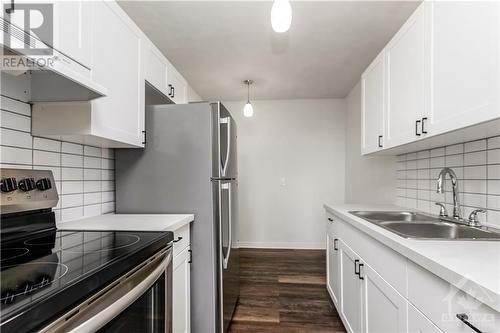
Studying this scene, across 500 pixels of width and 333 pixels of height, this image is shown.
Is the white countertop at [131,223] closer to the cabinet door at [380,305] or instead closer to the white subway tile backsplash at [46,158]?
the white subway tile backsplash at [46,158]

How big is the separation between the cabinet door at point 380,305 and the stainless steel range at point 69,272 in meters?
0.98

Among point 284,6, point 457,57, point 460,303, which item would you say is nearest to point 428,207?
point 457,57

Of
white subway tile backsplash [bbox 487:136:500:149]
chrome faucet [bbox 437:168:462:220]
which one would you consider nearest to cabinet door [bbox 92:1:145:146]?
chrome faucet [bbox 437:168:462:220]

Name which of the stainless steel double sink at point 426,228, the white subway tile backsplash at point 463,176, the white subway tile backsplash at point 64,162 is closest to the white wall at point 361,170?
the white subway tile backsplash at point 463,176

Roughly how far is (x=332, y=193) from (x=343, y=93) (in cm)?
151

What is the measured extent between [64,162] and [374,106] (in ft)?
6.99

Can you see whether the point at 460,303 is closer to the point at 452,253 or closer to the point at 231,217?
the point at 452,253

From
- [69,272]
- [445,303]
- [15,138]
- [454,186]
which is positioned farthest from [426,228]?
[15,138]

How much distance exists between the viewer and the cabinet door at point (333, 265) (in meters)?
2.11

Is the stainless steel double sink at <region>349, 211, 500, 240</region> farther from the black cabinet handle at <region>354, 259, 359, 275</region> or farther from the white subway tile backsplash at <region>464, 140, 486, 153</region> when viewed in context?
the white subway tile backsplash at <region>464, 140, 486, 153</region>

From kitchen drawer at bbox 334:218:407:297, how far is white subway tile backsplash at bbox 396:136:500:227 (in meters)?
0.64

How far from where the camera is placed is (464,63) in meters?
1.10

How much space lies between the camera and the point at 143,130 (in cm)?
172

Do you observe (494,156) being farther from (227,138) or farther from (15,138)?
(15,138)
